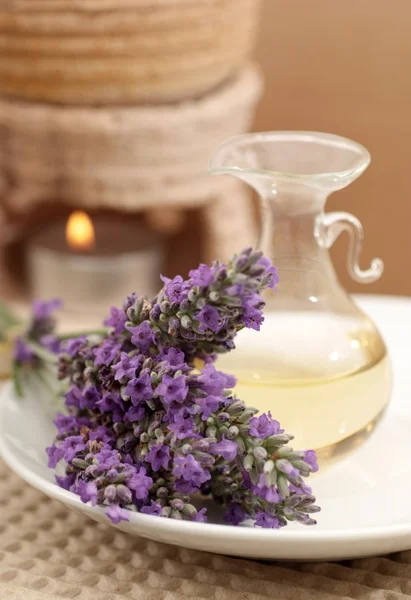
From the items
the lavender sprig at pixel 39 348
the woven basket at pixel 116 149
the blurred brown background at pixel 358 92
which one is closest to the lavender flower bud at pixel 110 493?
the lavender sprig at pixel 39 348

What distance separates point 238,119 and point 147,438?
0.62 meters

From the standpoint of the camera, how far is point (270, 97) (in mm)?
1344

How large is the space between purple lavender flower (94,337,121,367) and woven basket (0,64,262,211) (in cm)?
46

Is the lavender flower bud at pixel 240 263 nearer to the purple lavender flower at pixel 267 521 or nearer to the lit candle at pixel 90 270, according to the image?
the purple lavender flower at pixel 267 521

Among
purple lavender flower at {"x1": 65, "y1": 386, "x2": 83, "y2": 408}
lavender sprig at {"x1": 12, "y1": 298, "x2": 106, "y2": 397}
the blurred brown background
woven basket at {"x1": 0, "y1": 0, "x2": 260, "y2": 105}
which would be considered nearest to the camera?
purple lavender flower at {"x1": 65, "y1": 386, "x2": 83, "y2": 408}

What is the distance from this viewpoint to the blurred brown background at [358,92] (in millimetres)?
1282

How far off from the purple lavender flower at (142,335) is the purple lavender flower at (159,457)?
0.20 ft

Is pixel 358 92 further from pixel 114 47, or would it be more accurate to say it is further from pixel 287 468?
pixel 287 468

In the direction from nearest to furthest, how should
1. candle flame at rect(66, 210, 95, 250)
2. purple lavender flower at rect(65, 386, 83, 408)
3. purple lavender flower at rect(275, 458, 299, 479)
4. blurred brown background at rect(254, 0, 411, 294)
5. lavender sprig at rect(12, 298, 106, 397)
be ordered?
purple lavender flower at rect(275, 458, 299, 479) → purple lavender flower at rect(65, 386, 83, 408) → lavender sprig at rect(12, 298, 106, 397) → candle flame at rect(66, 210, 95, 250) → blurred brown background at rect(254, 0, 411, 294)

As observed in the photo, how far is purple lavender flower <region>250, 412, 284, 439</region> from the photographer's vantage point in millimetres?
411

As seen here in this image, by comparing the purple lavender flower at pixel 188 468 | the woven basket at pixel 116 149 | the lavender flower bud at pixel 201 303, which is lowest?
the woven basket at pixel 116 149

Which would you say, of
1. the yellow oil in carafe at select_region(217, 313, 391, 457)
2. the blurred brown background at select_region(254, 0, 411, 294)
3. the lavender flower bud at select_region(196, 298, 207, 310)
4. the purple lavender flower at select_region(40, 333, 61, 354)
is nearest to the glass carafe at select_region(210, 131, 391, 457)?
the yellow oil in carafe at select_region(217, 313, 391, 457)

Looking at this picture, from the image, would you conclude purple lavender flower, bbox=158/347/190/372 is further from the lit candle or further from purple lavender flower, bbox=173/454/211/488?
the lit candle

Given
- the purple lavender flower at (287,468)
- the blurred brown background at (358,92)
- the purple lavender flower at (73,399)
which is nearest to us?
the purple lavender flower at (287,468)
